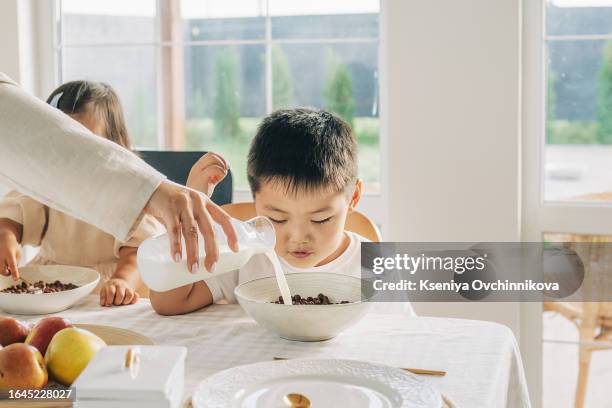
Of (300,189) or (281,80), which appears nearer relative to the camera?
(300,189)

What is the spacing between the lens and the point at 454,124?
2250 millimetres

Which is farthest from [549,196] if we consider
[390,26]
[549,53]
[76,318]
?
[76,318]

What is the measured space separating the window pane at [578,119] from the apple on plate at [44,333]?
1658 mm

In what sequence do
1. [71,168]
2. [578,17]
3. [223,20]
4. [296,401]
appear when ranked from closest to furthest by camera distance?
[296,401] → [71,168] → [578,17] → [223,20]

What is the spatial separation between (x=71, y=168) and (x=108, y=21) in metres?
2.00

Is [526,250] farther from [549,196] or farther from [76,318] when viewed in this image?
[76,318]

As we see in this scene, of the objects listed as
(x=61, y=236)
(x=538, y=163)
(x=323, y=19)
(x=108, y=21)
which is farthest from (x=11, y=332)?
(x=108, y=21)

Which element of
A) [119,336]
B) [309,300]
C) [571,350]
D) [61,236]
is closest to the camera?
[119,336]

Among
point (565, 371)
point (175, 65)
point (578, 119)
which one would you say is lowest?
point (565, 371)

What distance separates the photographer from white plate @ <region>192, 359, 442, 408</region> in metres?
0.91

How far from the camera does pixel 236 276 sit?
162 centimetres

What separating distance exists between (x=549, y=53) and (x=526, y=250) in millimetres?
579

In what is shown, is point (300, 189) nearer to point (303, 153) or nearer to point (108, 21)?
point (303, 153)

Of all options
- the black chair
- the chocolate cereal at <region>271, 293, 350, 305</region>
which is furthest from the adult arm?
the black chair
